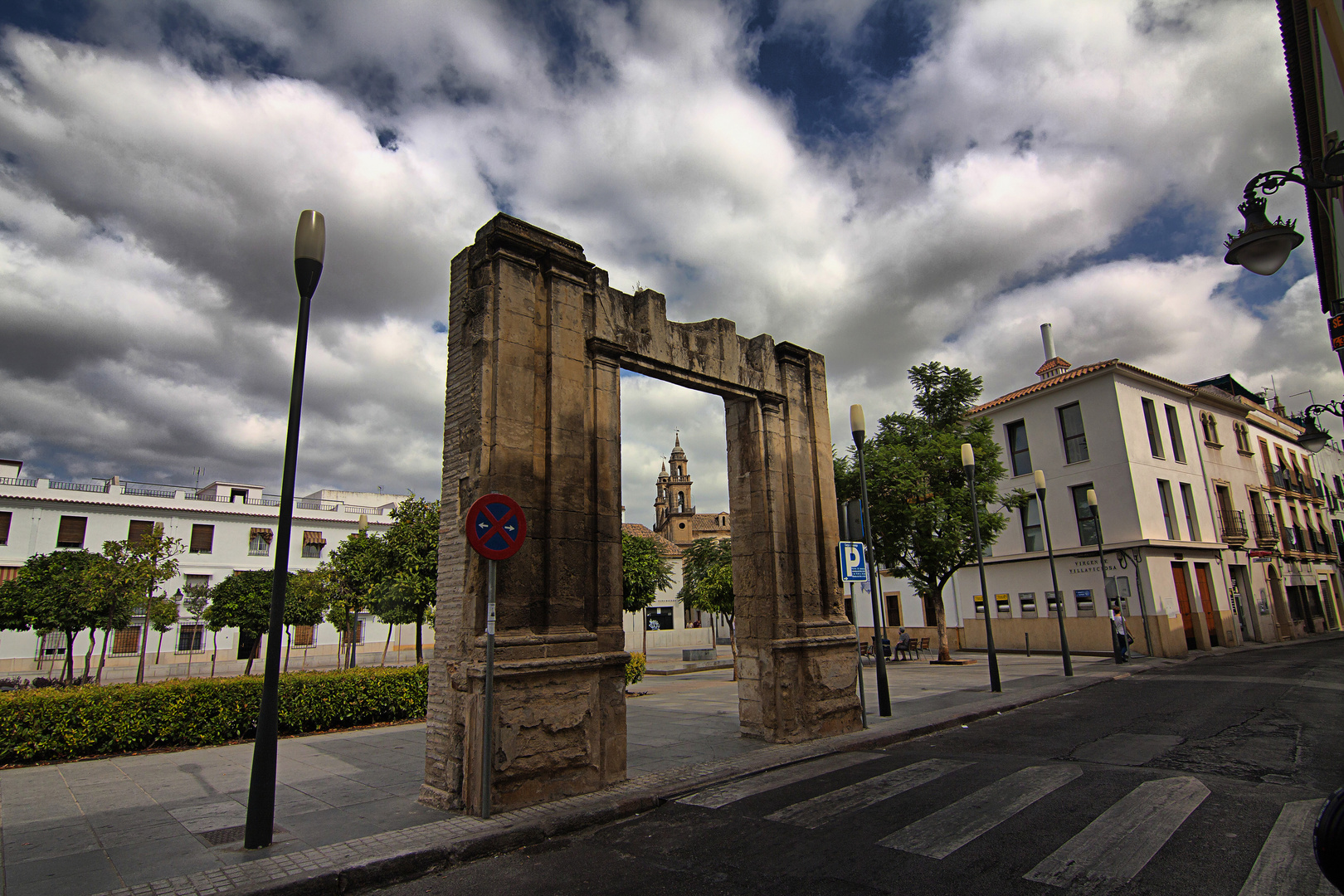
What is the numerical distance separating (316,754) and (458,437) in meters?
5.41

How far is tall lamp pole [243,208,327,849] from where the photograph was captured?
5.15 metres

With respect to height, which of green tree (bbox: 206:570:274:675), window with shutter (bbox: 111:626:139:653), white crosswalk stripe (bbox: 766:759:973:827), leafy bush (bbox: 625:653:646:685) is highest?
green tree (bbox: 206:570:274:675)

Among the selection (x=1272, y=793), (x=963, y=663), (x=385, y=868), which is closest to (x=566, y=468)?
(x=385, y=868)

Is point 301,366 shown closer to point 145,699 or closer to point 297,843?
point 297,843

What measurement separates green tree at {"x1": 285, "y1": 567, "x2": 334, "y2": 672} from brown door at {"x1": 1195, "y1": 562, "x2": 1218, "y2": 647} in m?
29.9

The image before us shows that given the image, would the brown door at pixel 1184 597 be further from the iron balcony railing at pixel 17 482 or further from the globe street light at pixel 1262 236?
the iron balcony railing at pixel 17 482

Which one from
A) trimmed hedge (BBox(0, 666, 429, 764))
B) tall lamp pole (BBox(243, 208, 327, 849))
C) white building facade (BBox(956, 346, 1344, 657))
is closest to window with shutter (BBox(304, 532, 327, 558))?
trimmed hedge (BBox(0, 666, 429, 764))

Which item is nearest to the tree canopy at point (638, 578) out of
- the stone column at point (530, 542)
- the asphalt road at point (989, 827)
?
the stone column at point (530, 542)

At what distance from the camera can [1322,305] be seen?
40.7 ft

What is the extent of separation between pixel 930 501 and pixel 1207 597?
13.2 metres

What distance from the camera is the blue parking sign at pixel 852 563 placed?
10.4 metres

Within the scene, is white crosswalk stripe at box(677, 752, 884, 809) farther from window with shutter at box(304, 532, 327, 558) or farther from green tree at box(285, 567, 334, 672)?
window with shutter at box(304, 532, 327, 558)

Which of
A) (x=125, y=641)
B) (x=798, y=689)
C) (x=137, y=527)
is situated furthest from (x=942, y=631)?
(x=137, y=527)

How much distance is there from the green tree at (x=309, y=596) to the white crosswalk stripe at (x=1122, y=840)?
18.9 m
